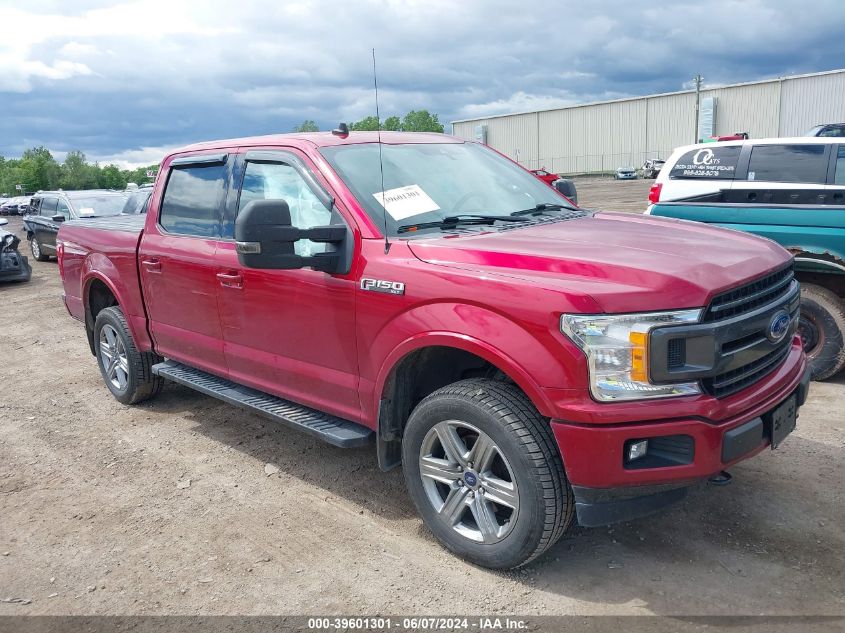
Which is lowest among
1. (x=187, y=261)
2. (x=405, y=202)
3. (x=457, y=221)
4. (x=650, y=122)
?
(x=187, y=261)

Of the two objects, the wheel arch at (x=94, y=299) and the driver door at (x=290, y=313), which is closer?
the driver door at (x=290, y=313)

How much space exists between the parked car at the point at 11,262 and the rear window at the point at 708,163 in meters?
12.1

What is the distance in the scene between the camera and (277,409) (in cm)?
416

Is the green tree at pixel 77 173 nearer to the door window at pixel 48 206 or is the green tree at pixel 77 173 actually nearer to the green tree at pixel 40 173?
the green tree at pixel 40 173

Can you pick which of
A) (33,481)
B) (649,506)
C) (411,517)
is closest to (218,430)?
(33,481)

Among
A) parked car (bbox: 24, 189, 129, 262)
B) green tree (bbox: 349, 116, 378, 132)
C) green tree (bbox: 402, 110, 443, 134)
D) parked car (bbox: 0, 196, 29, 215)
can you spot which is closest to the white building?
green tree (bbox: 402, 110, 443, 134)

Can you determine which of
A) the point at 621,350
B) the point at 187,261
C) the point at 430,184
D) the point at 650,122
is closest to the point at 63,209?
the point at 187,261

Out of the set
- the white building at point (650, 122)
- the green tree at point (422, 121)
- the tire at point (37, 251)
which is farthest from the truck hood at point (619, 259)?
the green tree at point (422, 121)

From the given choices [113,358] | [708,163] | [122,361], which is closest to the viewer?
[122,361]

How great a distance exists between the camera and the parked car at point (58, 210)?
48.4 ft

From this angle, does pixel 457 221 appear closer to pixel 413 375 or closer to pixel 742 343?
pixel 413 375

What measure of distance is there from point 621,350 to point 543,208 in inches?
67.1

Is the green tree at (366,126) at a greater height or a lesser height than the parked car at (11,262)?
greater

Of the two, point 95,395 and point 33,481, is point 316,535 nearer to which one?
point 33,481
